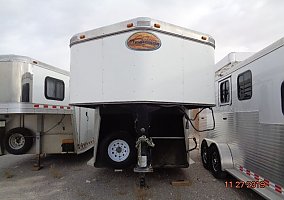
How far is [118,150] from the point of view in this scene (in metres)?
4.46

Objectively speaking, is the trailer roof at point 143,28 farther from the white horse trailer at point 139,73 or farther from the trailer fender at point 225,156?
the trailer fender at point 225,156

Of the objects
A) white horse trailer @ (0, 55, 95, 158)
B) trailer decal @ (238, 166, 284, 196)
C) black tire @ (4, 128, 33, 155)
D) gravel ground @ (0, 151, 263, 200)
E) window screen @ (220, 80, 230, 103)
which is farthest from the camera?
black tire @ (4, 128, 33, 155)

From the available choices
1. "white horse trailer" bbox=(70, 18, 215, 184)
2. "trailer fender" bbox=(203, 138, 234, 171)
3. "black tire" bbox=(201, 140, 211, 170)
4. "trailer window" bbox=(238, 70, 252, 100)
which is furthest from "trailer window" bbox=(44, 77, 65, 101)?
"trailer window" bbox=(238, 70, 252, 100)

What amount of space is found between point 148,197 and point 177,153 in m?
1.37

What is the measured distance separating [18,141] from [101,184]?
108 inches

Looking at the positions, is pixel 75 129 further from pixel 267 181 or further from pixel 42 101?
pixel 267 181

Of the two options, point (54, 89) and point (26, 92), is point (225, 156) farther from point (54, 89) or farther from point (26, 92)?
point (54, 89)

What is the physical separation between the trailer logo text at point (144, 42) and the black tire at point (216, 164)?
2.89 metres

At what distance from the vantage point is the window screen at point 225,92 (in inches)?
216

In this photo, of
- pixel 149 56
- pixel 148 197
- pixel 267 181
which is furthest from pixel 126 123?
pixel 267 181

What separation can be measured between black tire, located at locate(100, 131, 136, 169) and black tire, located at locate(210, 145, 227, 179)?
2.01 metres

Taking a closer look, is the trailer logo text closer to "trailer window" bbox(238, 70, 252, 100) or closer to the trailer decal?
"trailer window" bbox(238, 70, 252, 100)

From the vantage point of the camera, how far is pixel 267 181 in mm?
3520

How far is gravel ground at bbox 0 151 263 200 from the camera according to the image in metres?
4.45
